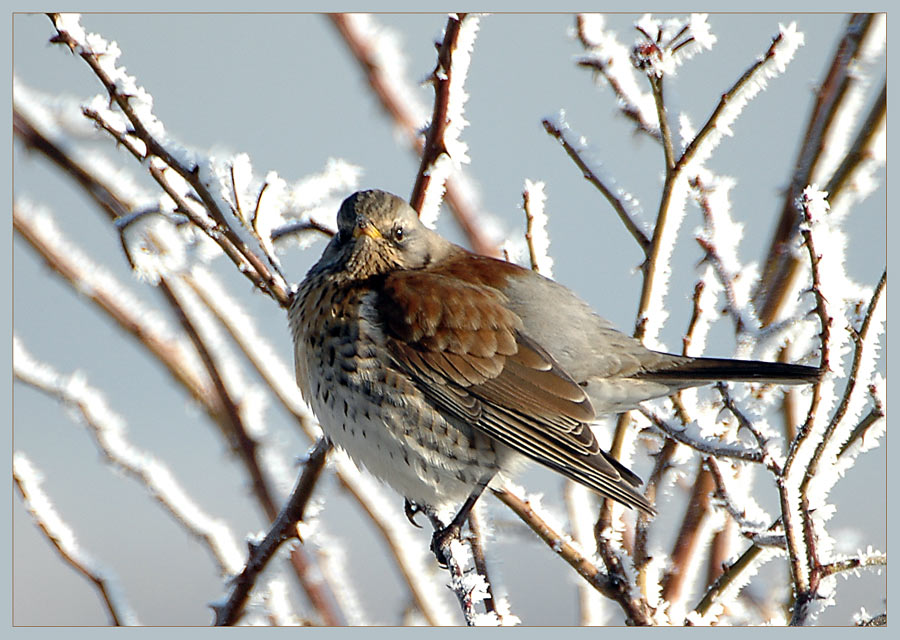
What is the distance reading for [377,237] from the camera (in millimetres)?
Result: 2918

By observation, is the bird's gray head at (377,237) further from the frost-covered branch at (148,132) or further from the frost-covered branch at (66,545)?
the frost-covered branch at (66,545)

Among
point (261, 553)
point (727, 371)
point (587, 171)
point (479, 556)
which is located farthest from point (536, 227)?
point (261, 553)

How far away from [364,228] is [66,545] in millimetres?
1239

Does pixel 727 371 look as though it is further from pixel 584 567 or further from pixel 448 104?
pixel 448 104

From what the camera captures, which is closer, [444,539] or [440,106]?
[440,106]

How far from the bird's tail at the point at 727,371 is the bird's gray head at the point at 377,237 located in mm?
844

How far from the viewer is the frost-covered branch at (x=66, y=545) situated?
7.82ft

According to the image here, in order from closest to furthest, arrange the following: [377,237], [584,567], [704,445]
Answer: [704,445]
[584,567]
[377,237]

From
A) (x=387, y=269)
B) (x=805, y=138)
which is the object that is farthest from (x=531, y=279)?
(x=805, y=138)

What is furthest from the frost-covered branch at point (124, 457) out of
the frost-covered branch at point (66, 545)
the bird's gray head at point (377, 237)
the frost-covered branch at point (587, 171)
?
the frost-covered branch at point (587, 171)

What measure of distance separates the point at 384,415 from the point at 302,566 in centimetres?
50

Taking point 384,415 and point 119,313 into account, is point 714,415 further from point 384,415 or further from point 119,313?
point 119,313

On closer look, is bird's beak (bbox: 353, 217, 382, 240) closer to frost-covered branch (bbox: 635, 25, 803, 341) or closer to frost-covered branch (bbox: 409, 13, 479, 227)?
frost-covered branch (bbox: 409, 13, 479, 227)

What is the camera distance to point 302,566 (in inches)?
106
